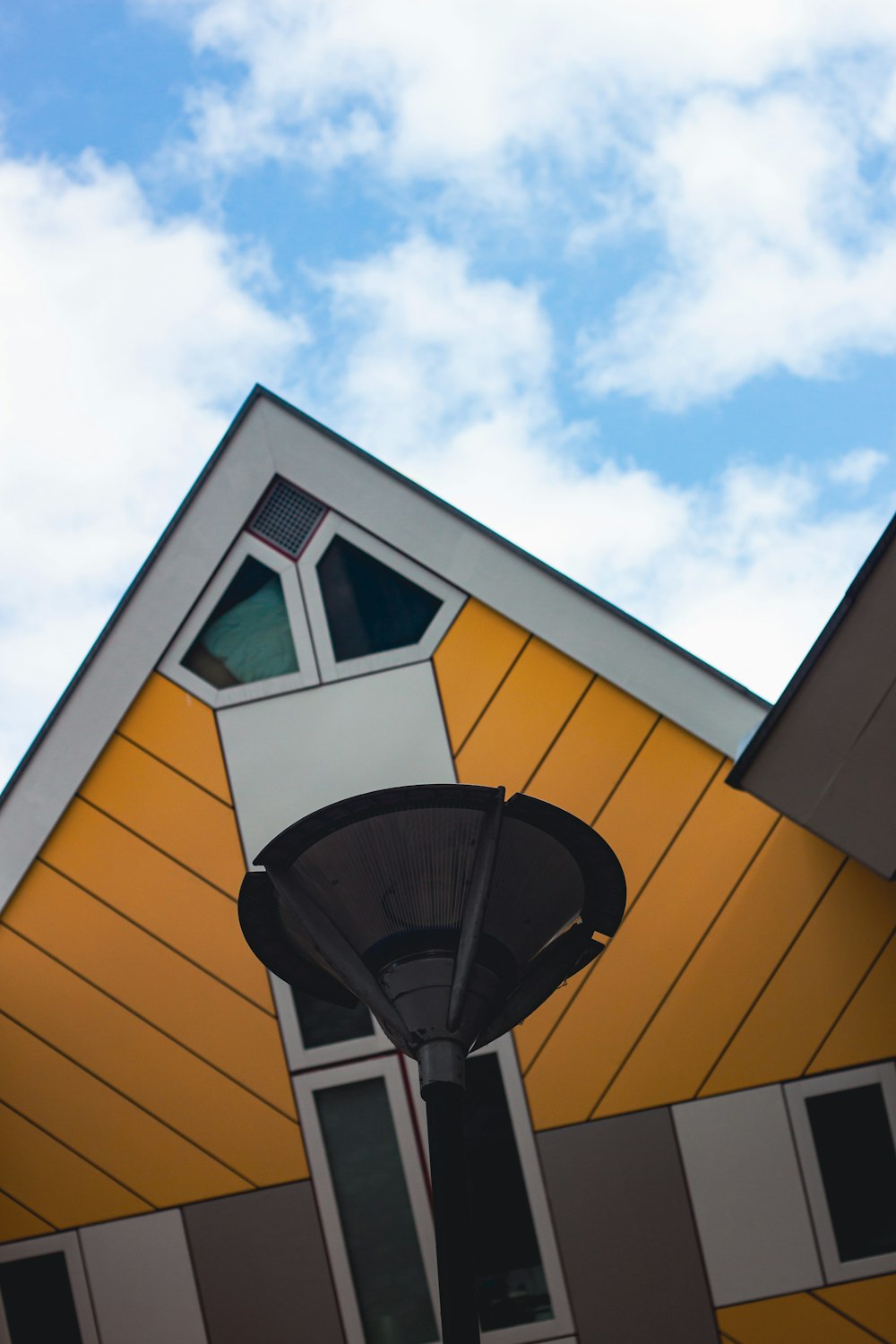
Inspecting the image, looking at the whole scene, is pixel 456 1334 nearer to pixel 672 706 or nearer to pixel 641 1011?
pixel 641 1011

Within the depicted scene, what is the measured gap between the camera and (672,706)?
5.10 m

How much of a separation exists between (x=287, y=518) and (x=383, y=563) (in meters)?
0.55

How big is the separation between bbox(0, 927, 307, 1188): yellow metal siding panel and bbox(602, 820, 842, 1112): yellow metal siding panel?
1.48 meters

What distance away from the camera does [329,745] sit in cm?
521

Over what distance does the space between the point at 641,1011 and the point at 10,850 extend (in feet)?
9.82

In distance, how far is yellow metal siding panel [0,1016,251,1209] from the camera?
16.0 feet

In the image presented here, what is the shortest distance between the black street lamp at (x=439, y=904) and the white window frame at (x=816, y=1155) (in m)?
2.75

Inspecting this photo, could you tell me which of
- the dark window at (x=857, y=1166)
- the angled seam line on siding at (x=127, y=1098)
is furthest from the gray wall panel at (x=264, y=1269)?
the dark window at (x=857, y=1166)

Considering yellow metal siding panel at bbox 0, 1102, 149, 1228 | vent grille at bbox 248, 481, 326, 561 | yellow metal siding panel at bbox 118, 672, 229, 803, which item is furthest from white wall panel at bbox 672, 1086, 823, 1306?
vent grille at bbox 248, 481, 326, 561

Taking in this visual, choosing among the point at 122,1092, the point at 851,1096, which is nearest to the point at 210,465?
the point at 122,1092

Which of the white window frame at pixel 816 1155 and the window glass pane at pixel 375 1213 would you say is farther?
the window glass pane at pixel 375 1213

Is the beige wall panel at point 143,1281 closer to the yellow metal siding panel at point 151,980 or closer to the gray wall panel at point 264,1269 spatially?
the gray wall panel at point 264,1269

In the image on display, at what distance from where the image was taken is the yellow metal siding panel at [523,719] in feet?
16.9

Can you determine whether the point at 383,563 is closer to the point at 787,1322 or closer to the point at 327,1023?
the point at 327,1023
